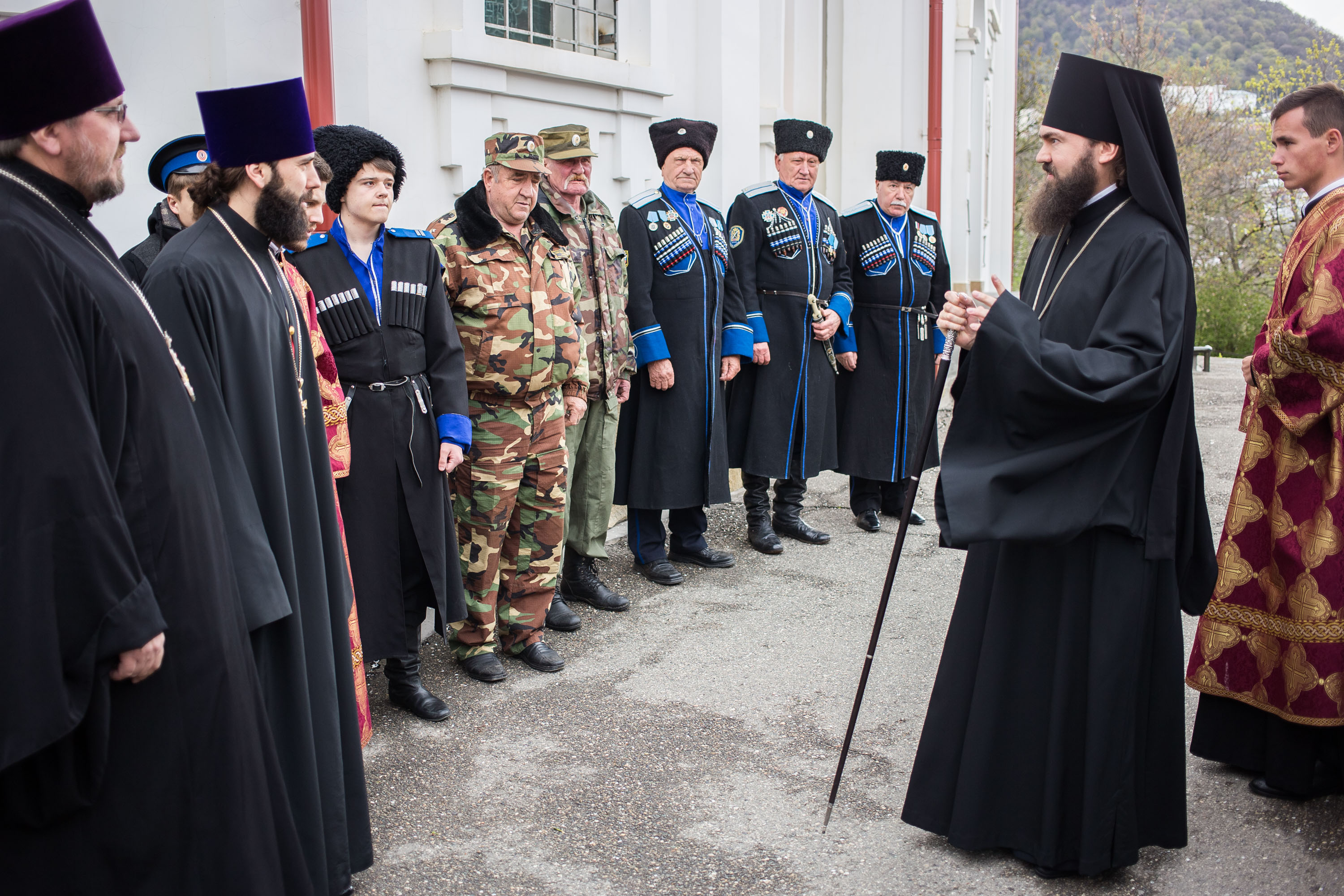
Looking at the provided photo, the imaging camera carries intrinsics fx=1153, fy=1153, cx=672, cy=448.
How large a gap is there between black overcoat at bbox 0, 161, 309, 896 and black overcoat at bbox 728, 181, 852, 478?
14.3ft

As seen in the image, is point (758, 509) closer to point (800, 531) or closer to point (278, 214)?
point (800, 531)

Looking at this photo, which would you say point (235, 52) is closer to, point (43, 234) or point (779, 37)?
point (43, 234)

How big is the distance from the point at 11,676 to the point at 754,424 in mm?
4849

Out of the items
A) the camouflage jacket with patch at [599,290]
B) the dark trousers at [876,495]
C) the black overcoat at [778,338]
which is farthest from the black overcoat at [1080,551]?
the dark trousers at [876,495]

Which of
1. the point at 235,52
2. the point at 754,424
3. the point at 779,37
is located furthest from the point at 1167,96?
the point at 235,52

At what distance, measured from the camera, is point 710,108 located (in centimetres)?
788

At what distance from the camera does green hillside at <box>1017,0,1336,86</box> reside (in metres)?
43.4

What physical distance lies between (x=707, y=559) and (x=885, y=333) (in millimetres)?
1868

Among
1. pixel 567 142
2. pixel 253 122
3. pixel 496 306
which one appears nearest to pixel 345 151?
pixel 496 306

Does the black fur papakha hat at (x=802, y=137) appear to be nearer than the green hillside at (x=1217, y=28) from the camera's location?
Yes

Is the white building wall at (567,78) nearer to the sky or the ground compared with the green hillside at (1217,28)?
nearer to the ground

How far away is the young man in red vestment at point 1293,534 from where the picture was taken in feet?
11.2

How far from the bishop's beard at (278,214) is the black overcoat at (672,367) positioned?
9.22 feet

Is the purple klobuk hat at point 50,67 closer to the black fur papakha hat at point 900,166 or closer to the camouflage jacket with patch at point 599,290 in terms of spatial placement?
the camouflage jacket with patch at point 599,290
